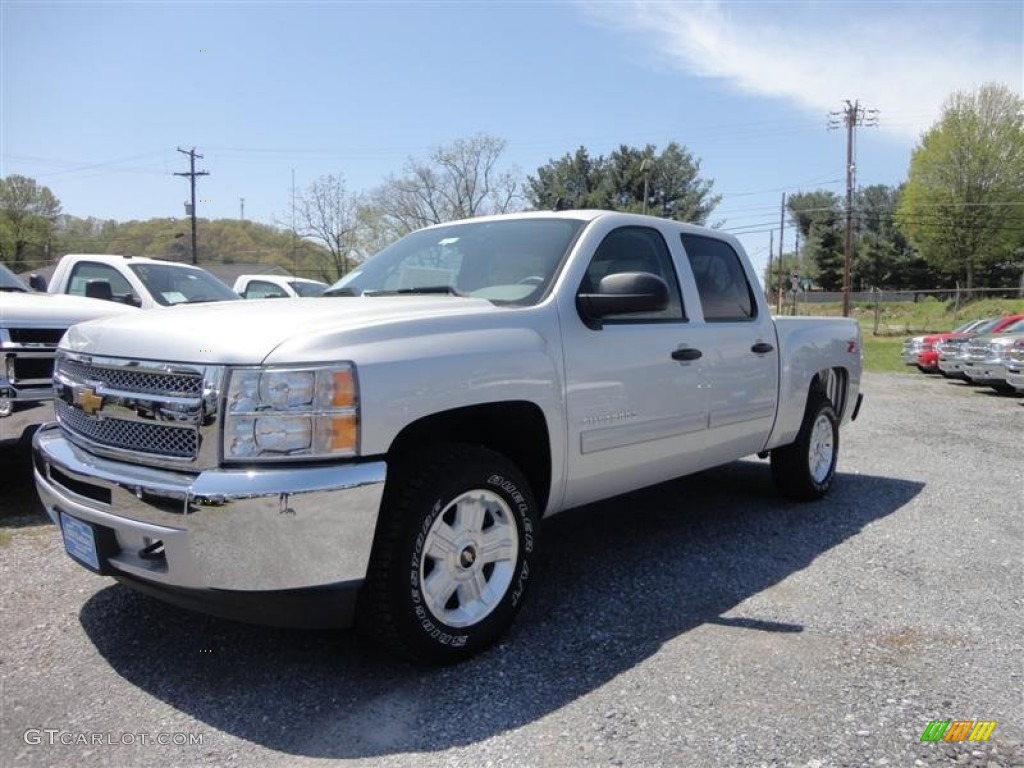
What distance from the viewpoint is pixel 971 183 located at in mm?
52031

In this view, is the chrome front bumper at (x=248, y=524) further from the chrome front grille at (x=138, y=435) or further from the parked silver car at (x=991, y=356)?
the parked silver car at (x=991, y=356)

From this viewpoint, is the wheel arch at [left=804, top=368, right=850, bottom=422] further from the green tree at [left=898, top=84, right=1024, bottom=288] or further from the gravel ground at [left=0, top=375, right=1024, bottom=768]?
the green tree at [left=898, top=84, right=1024, bottom=288]

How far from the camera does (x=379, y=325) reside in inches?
115

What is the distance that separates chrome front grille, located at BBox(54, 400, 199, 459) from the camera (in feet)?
8.96

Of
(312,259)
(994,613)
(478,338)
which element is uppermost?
(312,259)

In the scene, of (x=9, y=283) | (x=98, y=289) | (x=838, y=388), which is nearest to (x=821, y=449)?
(x=838, y=388)

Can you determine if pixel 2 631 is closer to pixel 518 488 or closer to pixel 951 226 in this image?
pixel 518 488

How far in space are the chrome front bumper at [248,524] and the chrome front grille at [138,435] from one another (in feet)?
0.27

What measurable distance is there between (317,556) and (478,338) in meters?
1.08

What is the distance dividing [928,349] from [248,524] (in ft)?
73.4

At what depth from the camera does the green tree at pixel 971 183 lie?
50812 millimetres

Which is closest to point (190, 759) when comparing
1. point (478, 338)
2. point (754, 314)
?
point (478, 338)

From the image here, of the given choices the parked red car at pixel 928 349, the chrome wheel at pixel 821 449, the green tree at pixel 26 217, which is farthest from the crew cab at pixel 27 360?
the green tree at pixel 26 217

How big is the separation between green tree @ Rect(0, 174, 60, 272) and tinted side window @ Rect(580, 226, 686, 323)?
81.8m
